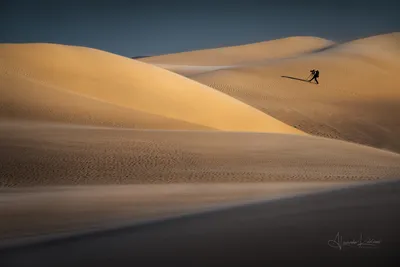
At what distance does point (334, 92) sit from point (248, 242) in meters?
36.2

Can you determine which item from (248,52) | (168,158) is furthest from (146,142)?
(248,52)

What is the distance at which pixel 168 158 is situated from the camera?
11.4m

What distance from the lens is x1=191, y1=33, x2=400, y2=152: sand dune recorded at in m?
28.9

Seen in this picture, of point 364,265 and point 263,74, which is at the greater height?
point 263,74

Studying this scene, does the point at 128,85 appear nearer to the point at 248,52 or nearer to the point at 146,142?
the point at 146,142

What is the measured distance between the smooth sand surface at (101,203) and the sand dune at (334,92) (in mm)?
18398

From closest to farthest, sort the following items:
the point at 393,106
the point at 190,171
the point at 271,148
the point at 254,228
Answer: the point at 254,228 < the point at 190,171 < the point at 271,148 < the point at 393,106

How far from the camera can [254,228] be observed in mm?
4828

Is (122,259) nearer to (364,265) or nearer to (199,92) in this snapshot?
(364,265)

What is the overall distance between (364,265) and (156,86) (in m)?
21.4

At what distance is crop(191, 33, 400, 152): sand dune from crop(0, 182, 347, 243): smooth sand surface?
1840 cm

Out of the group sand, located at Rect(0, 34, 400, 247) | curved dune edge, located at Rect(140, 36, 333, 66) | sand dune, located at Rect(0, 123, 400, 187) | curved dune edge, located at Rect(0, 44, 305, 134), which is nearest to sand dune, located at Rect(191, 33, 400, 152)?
sand, located at Rect(0, 34, 400, 247)

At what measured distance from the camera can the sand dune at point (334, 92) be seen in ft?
94.8

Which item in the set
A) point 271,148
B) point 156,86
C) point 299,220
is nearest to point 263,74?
point 156,86
